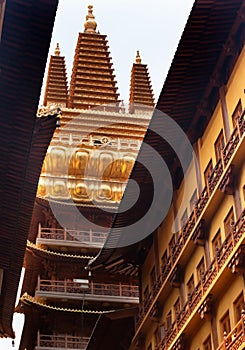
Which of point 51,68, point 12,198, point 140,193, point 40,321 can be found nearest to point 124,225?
point 140,193

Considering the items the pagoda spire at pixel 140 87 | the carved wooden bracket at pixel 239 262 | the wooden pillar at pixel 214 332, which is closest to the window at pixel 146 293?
the wooden pillar at pixel 214 332

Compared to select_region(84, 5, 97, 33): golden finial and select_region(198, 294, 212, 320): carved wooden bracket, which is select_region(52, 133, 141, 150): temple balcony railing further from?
select_region(198, 294, 212, 320): carved wooden bracket

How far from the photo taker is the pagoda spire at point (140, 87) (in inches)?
3137

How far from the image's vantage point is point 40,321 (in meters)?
59.9

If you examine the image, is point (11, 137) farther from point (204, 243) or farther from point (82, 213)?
point (82, 213)

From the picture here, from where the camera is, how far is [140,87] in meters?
82.9

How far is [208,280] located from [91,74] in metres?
53.3

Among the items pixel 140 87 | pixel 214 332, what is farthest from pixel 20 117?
pixel 140 87

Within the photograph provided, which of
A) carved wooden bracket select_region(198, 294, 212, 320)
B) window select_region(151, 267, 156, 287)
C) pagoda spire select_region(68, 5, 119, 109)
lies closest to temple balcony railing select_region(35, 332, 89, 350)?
window select_region(151, 267, 156, 287)

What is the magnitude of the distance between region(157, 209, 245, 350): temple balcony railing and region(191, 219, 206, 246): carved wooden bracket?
1.15 meters

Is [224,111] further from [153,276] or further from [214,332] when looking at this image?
[153,276]

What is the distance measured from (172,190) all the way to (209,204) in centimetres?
701

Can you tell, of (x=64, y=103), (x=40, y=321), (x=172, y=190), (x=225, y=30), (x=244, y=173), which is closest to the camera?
(x=244, y=173)

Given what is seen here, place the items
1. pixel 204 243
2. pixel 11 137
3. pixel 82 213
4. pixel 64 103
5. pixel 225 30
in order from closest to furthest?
1. pixel 11 137
2. pixel 225 30
3. pixel 204 243
4. pixel 82 213
5. pixel 64 103
